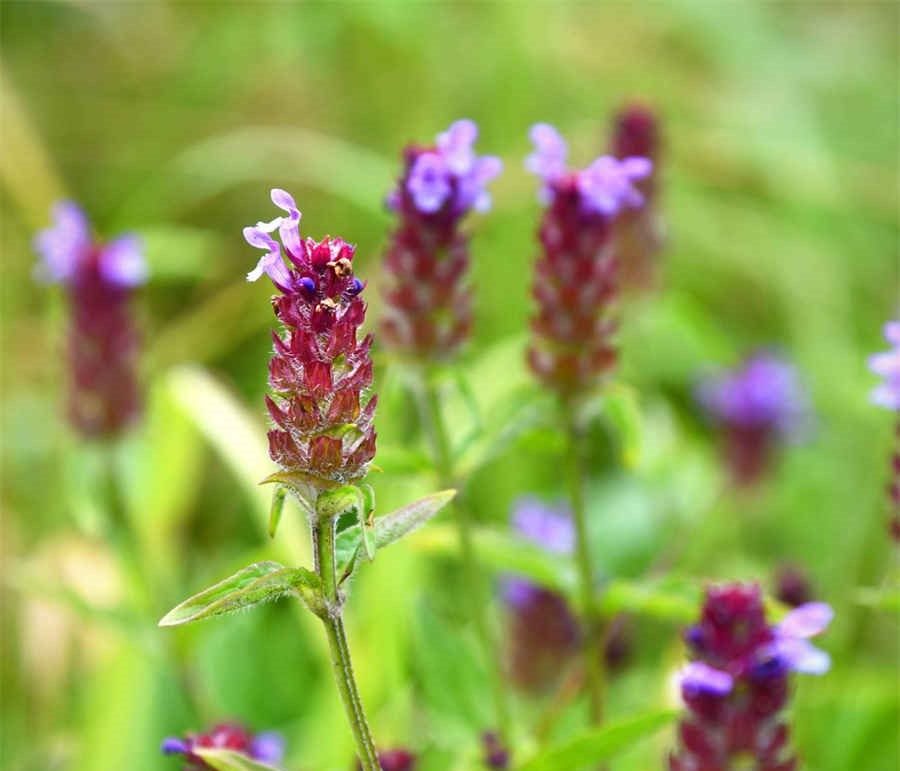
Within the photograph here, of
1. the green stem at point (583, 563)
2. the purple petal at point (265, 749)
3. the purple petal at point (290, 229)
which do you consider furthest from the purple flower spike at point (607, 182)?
the purple petal at point (265, 749)

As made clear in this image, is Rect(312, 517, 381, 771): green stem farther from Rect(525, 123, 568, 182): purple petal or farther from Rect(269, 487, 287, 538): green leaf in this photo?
Rect(525, 123, 568, 182): purple petal

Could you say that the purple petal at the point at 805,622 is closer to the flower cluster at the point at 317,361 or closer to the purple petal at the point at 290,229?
the flower cluster at the point at 317,361

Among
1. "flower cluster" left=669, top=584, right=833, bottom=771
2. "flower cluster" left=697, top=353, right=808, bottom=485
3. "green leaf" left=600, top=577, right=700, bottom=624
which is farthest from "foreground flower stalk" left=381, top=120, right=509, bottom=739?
"flower cluster" left=697, top=353, right=808, bottom=485

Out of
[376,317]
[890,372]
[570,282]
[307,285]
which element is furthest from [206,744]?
[376,317]

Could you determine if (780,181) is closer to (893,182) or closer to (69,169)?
(893,182)

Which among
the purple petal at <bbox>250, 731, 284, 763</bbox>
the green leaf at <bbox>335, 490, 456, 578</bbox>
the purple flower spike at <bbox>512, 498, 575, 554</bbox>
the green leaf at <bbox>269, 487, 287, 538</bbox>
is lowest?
the purple petal at <bbox>250, 731, 284, 763</bbox>
